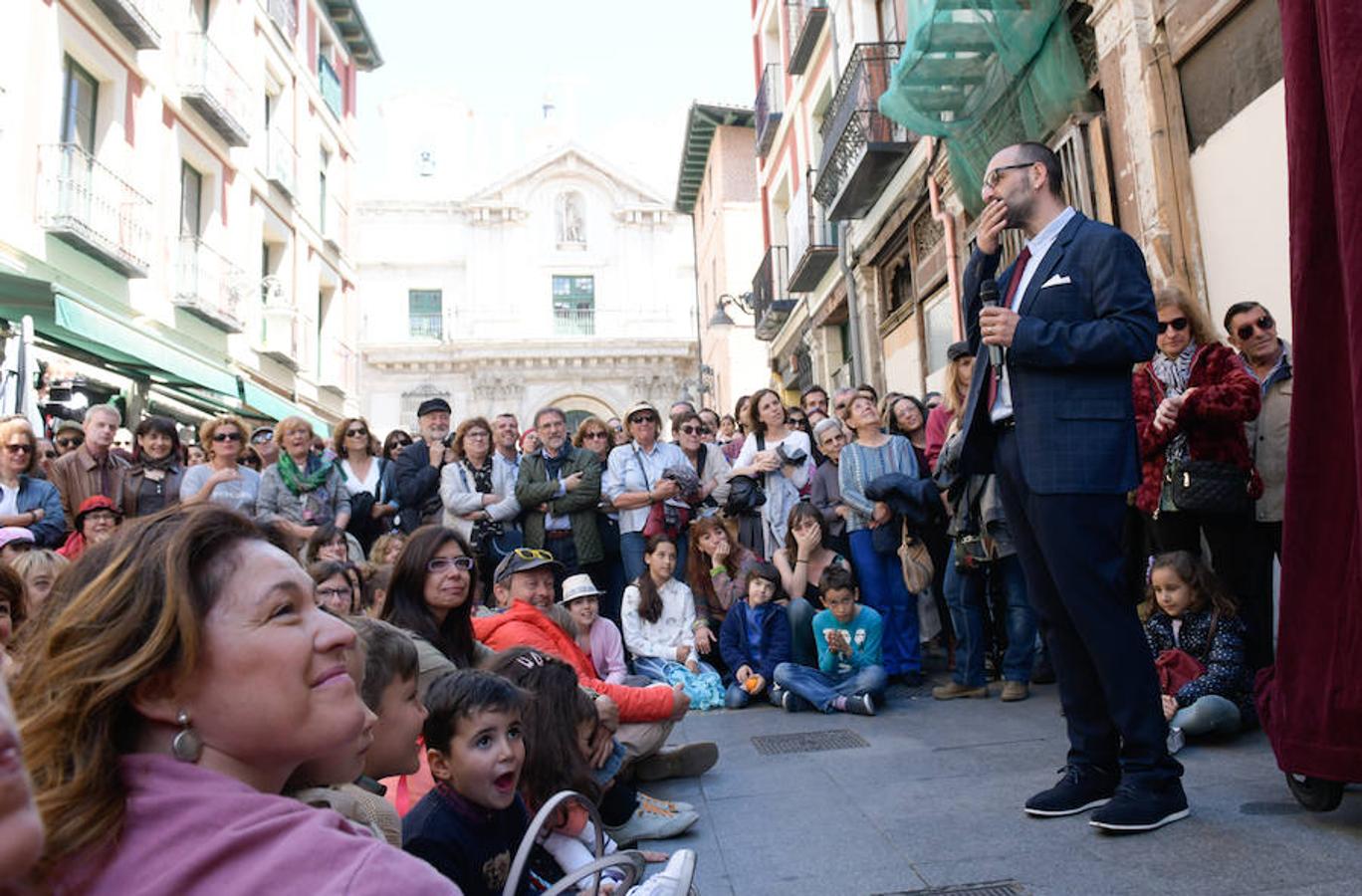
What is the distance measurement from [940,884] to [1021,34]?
729cm

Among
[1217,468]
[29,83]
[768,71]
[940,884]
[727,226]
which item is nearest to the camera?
[940,884]

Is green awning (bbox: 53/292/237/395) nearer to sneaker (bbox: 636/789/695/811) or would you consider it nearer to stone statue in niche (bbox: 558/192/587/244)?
sneaker (bbox: 636/789/695/811)

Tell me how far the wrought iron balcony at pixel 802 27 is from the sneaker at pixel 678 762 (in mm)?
13010

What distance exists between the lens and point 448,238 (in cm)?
3988

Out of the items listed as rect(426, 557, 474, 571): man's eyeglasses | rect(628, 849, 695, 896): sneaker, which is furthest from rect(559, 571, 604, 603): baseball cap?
rect(628, 849, 695, 896): sneaker

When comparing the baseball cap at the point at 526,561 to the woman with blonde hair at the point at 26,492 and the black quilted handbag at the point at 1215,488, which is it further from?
the woman with blonde hair at the point at 26,492

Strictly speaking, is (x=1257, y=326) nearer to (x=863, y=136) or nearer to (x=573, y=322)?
(x=863, y=136)

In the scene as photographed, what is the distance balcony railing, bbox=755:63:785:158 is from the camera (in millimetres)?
19766

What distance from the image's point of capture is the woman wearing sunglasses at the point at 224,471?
723 centimetres

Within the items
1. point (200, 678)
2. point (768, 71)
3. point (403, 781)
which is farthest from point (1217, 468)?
point (768, 71)

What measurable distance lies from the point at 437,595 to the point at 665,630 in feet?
9.71

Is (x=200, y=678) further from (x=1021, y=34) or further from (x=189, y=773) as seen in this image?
(x=1021, y=34)

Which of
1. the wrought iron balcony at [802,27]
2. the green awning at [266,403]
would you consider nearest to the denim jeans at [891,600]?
the green awning at [266,403]

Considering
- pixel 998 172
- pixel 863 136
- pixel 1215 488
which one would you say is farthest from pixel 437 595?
pixel 863 136
